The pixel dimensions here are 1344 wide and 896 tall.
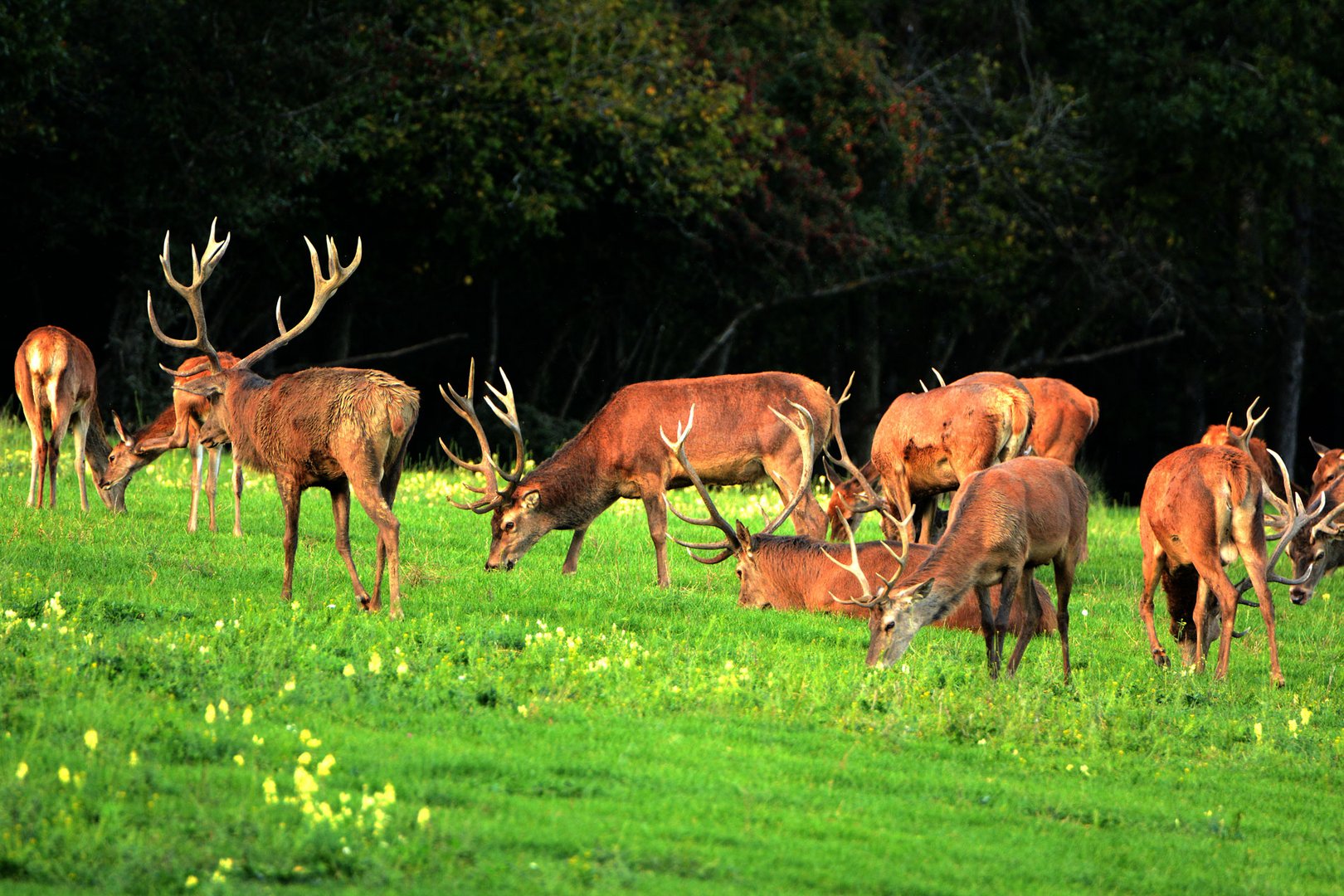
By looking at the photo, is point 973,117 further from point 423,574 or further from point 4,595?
point 4,595

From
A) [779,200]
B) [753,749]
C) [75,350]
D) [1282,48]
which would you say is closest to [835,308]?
[779,200]

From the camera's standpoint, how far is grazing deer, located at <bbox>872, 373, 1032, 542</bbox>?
14086 mm

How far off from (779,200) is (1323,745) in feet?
63.1

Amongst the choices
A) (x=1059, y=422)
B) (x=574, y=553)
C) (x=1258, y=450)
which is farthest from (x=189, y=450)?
(x=1258, y=450)

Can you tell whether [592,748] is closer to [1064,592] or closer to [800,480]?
[1064,592]

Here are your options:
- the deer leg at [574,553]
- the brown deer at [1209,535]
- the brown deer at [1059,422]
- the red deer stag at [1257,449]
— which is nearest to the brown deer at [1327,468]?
the red deer stag at [1257,449]

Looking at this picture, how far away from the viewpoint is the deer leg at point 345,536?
1084cm

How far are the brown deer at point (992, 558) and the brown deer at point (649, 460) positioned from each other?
300cm

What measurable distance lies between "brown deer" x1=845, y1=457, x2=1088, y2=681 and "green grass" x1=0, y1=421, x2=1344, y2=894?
27 centimetres

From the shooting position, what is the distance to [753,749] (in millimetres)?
7848

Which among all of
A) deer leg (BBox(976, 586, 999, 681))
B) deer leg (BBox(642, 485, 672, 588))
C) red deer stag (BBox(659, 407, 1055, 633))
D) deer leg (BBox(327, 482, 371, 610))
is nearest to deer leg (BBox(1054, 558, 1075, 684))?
deer leg (BBox(976, 586, 999, 681))

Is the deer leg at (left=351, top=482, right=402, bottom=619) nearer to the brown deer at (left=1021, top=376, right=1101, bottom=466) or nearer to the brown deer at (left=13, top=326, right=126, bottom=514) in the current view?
the brown deer at (left=13, top=326, right=126, bottom=514)

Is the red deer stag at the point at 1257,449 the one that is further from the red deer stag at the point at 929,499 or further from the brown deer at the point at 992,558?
the brown deer at the point at 992,558

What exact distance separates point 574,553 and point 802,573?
2053 mm
